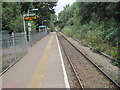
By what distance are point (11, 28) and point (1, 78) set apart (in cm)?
1238

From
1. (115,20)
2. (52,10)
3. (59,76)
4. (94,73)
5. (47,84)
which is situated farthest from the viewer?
(52,10)

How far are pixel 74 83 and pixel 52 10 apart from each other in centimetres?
3689

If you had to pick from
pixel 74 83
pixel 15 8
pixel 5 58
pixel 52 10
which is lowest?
pixel 74 83

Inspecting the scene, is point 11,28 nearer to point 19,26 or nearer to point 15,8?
point 19,26

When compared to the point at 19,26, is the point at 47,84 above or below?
below

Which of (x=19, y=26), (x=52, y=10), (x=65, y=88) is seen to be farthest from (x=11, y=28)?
(x=52, y=10)

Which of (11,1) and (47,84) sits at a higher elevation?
(11,1)

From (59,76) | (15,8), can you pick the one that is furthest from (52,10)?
(59,76)

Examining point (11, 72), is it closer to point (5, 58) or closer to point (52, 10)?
point (5, 58)

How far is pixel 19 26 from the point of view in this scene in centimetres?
1795

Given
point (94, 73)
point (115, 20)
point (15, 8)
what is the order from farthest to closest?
point (15, 8) → point (115, 20) → point (94, 73)

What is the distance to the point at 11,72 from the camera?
728 centimetres

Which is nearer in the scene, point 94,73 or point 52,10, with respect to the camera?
point 94,73

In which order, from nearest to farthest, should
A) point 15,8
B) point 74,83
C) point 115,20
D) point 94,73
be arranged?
point 74,83 → point 94,73 → point 115,20 → point 15,8
